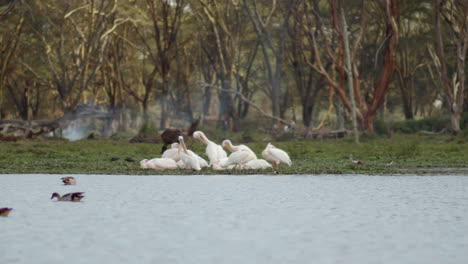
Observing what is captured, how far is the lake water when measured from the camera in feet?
18.0

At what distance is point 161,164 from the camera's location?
577 inches

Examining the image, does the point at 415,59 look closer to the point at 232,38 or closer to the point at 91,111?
the point at 232,38

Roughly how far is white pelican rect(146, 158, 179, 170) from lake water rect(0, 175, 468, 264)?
297 centimetres

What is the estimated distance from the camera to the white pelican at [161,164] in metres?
14.6

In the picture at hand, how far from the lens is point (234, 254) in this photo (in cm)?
548

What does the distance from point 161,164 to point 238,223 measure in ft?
25.2

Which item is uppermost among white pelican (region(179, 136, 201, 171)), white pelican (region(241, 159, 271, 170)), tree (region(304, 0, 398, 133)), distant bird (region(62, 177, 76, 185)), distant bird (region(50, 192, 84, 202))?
tree (region(304, 0, 398, 133))

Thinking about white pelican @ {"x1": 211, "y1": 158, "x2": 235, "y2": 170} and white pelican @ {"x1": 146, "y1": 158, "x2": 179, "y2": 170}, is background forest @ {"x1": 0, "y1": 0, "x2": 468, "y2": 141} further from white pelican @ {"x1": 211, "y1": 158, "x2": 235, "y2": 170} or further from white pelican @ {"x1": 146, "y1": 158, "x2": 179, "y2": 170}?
white pelican @ {"x1": 211, "y1": 158, "x2": 235, "y2": 170}

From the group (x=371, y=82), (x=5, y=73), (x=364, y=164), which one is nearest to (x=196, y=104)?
(x=371, y=82)

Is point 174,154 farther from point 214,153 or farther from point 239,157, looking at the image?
point 239,157

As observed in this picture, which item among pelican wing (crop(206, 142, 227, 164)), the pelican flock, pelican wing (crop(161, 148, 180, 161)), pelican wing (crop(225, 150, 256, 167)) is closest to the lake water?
pelican wing (crop(225, 150, 256, 167))

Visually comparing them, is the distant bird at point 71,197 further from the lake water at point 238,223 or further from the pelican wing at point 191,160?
the pelican wing at point 191,160

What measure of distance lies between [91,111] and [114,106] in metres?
7.11

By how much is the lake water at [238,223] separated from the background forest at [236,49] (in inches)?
712
